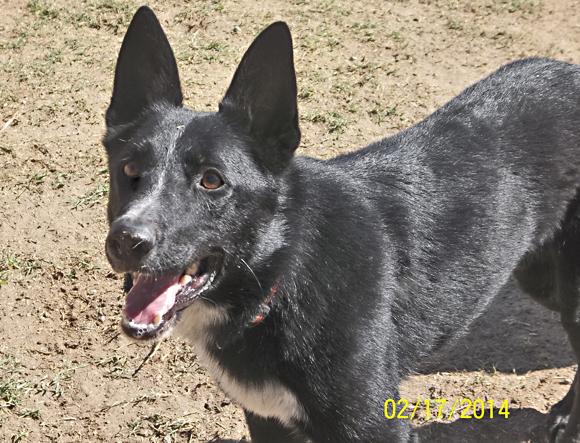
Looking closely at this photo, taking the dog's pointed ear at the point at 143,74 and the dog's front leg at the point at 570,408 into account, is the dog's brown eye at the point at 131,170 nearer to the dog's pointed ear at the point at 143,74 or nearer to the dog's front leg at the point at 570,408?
the dog's pointed ear at the point at 143,74

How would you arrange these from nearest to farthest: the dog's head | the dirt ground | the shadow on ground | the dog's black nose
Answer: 1. the dog's black nose
2. the dog's head
3. the shadow on ground
4. the dirt ground

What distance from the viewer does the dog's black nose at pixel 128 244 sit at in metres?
2.48

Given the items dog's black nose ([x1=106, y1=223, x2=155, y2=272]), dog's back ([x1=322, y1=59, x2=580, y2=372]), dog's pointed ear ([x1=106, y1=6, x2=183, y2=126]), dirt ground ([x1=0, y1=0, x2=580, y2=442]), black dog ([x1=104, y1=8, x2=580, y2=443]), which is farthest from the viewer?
dirt ground ([x1=0, y1=0, x2=580, y2=442])

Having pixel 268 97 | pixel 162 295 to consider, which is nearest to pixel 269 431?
pixel 162 295

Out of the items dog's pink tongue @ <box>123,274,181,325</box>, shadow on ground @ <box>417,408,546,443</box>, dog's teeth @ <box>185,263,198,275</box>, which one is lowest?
shadow on ground @ <box>417,408,546,443</box>

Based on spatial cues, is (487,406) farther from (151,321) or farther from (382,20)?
(382,20)

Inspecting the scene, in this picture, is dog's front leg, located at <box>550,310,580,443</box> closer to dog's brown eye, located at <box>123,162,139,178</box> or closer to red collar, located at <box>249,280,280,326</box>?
red collar, located at <box>249,280,280,326</box>

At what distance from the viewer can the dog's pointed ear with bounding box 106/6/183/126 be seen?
9.85 ft

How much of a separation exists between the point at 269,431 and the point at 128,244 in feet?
4.09

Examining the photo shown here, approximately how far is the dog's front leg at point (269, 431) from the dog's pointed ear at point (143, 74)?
133cm

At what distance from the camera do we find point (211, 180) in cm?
270

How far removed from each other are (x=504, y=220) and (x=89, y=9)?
459 cm

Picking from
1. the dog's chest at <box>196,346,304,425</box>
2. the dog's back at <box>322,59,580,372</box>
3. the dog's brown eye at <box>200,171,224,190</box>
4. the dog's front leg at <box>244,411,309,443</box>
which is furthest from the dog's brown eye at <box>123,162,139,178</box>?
the dog's front leg at <box>244,411,309,443</box>

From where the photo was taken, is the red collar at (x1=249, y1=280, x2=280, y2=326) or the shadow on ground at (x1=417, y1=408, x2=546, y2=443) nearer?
the red collar at (x1=249, y1=280, x2=280, y2=326)
